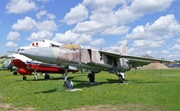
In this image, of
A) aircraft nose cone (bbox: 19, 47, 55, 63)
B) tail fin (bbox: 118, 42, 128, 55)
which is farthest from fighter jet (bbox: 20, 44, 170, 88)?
tail fin (bbox: 118, 42, 128, 55)

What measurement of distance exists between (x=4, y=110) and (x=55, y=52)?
15.3ft

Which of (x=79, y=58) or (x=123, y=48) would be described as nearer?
(x=79, y=58)

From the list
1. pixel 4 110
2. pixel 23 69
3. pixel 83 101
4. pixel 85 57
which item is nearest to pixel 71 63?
pixel 85 57

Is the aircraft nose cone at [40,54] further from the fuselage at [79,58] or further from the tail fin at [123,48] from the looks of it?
the tail fin at [123,48]

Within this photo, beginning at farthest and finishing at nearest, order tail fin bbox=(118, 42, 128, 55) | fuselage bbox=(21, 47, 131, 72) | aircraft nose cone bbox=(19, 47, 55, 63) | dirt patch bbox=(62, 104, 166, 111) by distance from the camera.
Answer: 1. tail fin bbox=(118, 42, 128, 55)
2. fuselage bbox=(21, 47, 131, 72)
3. aircraft nose cone bbox=(19, 47, 55, 63)
4. dirt patch bbox=(62, 104, 166, 111)

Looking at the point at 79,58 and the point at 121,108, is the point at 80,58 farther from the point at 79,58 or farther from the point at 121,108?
the point at 121,108

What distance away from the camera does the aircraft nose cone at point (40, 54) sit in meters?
11.2

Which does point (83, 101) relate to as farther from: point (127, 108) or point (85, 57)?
point (85, 57)

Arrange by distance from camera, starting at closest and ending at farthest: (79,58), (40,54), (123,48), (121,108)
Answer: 1. (121,108)
2. (40,54)
3. (79,58)
4. (123,48)

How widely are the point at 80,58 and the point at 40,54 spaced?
11.9ft

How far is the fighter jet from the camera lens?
38.2ft

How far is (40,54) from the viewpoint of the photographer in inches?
450

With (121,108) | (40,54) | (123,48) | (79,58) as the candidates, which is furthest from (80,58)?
(123,48)

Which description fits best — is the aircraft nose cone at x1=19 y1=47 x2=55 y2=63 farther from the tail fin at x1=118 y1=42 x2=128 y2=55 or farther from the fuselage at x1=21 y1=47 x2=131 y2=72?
the tail fin at x1=118 y1=42 x2=128 y2=55
